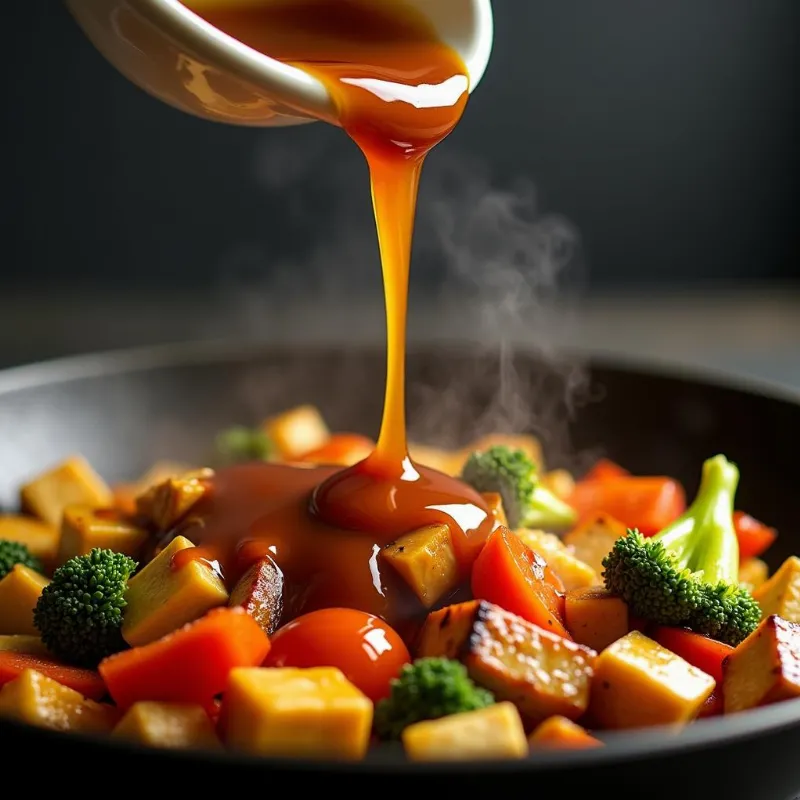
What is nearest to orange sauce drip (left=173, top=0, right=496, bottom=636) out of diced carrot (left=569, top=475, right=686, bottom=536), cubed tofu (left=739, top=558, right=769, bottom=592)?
diced carrot (left=569, top=475, right=686, bottom=536)

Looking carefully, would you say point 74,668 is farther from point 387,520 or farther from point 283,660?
point 387,520

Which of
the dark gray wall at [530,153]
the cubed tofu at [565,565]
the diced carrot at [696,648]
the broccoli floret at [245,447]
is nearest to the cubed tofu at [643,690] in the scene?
the diced carrot at [696,648]

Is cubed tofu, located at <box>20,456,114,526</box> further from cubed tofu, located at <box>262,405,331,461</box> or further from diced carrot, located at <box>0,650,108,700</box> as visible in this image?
diced carrot, located at <box>0,650,108,700</box>

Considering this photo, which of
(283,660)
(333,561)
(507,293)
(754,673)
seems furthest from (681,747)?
(507,293)

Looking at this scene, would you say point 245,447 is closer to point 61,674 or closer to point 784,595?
point 61,674

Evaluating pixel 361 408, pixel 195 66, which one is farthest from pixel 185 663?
pixel 361 408
